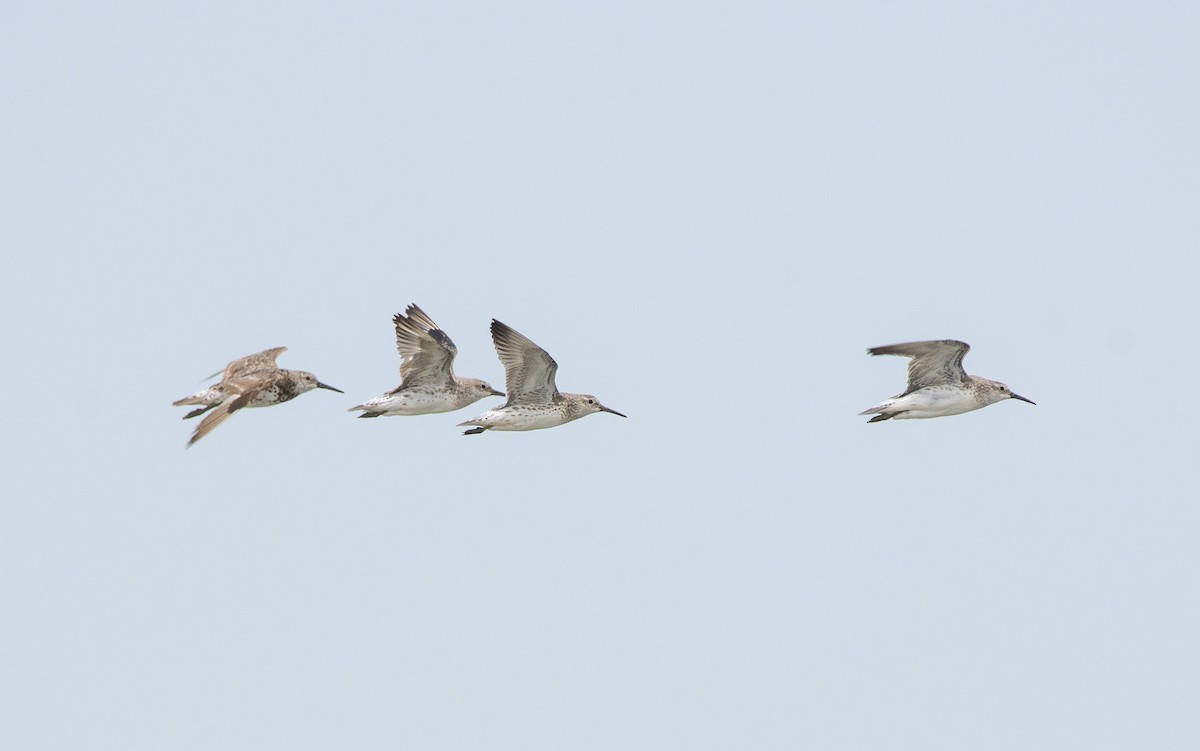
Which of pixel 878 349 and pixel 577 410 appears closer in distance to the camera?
pixel 878 349

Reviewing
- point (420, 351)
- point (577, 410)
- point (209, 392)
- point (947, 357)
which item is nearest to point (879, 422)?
point (947, 357)

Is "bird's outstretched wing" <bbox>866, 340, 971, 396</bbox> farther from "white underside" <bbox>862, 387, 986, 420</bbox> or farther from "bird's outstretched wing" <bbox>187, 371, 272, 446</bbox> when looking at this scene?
"bird's outstretched wing" <bbox>187, 371, 272, 446</bbox>

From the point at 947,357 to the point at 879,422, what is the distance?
117 cm

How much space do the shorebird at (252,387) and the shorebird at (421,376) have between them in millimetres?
778

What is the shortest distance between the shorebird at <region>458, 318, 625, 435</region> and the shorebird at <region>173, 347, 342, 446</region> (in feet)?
7.22

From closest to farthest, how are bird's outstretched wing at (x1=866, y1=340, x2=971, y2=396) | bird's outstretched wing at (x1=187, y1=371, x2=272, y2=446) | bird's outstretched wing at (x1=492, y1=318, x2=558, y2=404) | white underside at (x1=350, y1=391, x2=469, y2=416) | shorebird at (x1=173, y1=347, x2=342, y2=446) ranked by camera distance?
bird's outstretched wing at (x1=187, y1=371, x2=272, y2=446)
bird's outstretched wing at (x1=866, y1=340, x2=971, y2=396)
shorebird at (x1=173, y1=347, x2=342, y2=446)
bird's outstretched wing at (x1=492, y1=318, x2=558, y2=404)
white underside at (x1=350, y1=391, x2=469, y2=416)

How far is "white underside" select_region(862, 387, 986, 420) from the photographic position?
24.1 meters

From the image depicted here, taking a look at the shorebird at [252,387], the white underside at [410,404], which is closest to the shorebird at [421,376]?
the white underside at [410,404]

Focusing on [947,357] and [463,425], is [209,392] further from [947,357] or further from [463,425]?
[947,357]

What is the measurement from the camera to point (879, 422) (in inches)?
958

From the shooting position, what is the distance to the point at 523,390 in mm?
24781

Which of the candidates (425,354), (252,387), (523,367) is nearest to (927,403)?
(523,367)

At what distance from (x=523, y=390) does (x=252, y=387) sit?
11.0 feet

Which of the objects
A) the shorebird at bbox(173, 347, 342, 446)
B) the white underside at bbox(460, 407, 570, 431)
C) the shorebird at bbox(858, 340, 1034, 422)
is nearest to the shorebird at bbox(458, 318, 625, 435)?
the white underside at bbox(460, 407, 570, 431)
